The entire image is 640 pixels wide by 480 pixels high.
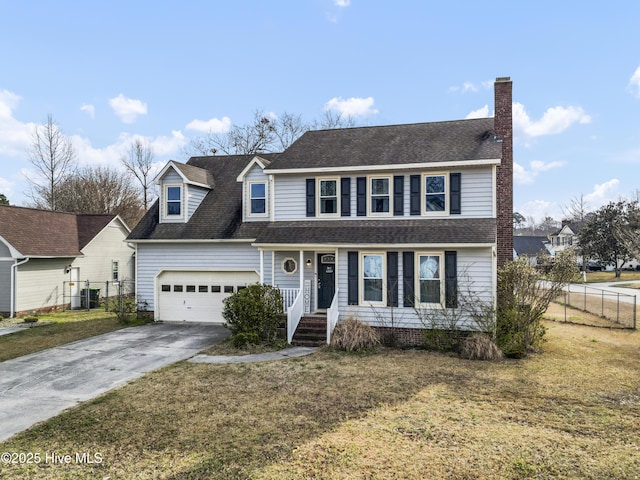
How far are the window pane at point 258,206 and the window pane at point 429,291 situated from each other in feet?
23.4

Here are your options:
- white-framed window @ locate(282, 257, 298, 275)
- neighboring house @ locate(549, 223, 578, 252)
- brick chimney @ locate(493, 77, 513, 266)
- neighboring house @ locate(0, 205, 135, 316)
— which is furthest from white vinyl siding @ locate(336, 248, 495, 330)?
neighboring house @ locate(549, 223, 578, 252)

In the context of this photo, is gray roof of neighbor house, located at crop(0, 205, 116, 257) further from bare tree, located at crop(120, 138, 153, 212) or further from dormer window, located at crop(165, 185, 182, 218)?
bare tree, located at crop(120, 138, 153, 212)

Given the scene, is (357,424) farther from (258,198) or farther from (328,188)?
(258,198)

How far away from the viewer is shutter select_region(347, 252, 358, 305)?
45.3 feet

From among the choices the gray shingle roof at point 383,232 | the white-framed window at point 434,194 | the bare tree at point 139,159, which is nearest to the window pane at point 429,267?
the gray shingle roof at point 383,232

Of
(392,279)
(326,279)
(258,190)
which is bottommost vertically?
(326,279)

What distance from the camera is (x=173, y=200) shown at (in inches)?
699

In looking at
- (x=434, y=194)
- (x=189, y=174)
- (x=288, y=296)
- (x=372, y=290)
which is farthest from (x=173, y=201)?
(x=434, y=194)

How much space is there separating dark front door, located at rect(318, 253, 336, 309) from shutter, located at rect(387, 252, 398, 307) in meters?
2.20

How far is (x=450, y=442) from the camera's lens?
6504mm

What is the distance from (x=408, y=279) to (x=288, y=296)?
4.11 m

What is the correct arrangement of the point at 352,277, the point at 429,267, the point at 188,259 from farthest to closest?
the point at 188,259, the point at 352,277, the point at 429,267

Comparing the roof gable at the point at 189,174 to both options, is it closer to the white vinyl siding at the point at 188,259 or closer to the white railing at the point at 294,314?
the white vinyl siding at the point at 188,259

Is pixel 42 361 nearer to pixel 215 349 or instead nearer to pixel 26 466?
pixel 215 349
